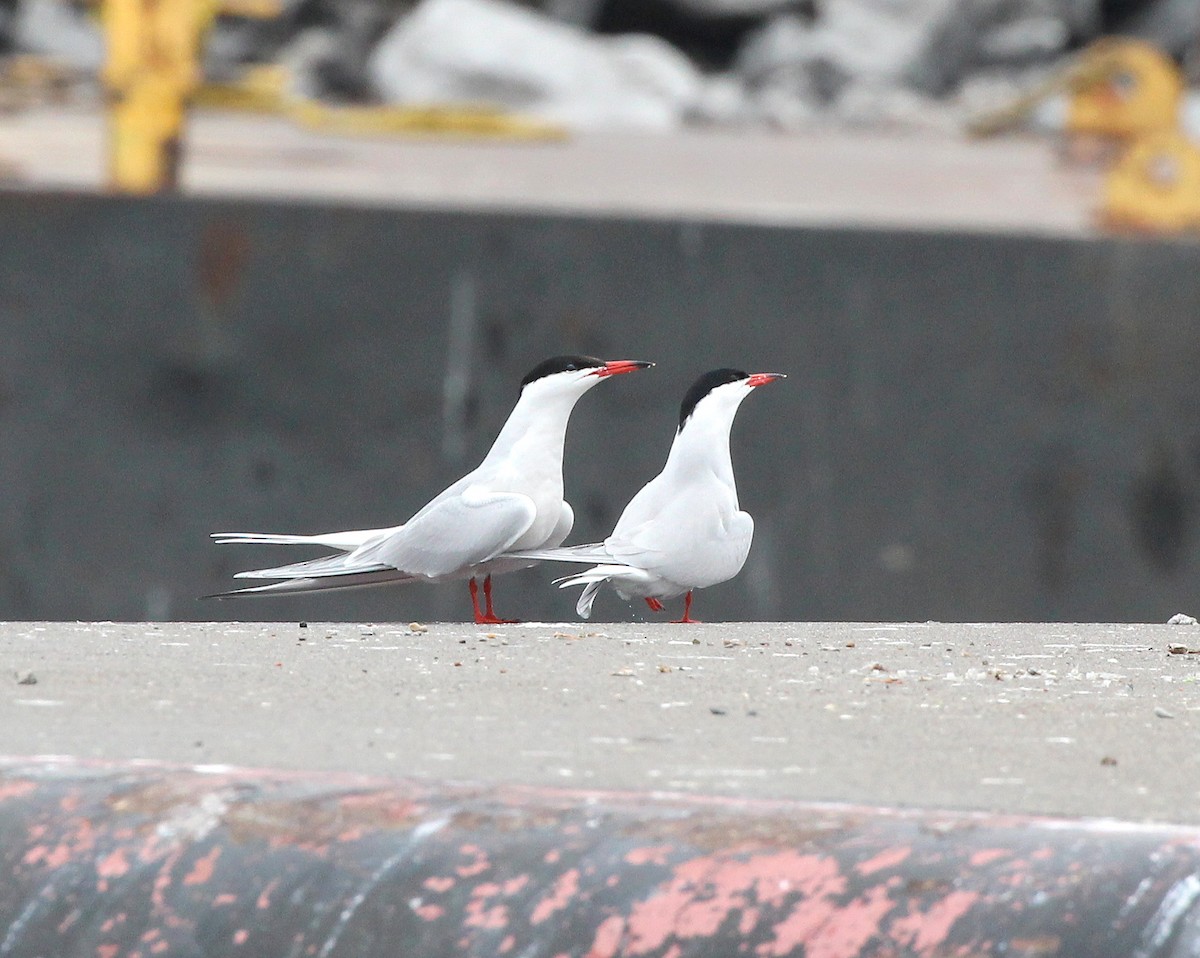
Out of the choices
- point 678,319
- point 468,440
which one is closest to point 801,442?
point 678,319

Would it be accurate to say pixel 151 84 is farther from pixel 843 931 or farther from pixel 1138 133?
pixel 843 931

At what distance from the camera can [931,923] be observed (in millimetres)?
1160

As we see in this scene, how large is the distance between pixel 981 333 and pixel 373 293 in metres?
1.74

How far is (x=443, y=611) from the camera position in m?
5.54

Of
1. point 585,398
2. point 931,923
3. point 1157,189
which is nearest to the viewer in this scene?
point 931,923

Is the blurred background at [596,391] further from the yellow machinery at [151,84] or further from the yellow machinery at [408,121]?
the yellow machinery at [408,121]

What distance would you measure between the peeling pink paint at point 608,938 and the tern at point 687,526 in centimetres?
183

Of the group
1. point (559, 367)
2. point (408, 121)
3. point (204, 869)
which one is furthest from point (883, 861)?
point (408, 121)

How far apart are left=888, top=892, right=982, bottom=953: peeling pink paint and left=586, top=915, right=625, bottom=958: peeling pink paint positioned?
0.17m

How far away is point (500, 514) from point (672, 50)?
848cm

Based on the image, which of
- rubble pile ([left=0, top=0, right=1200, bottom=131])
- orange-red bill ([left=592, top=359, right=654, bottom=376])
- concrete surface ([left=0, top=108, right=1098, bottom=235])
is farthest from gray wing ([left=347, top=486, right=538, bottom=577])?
rubble pile ([left=0, top=0, right=1200, bottom=131])

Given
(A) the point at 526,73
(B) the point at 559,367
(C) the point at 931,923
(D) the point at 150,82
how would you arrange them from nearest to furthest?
1. (C) the point at 931,923
2. (B) the point at 559,367
3. (D) the point at 150,82
4. (A) the point at 526,73

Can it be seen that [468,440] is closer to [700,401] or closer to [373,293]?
[373,293]

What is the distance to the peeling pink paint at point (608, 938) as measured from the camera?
1211 millimetres
